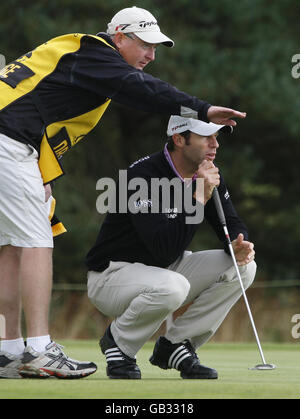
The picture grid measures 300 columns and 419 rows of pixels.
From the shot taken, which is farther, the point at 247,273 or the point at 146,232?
the point at 247,273

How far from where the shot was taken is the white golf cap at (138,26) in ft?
14.9

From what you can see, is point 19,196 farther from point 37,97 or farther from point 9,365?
point 9,365

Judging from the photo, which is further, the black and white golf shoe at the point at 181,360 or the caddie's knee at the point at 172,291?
the black and white golf shoe at the point at 181,360

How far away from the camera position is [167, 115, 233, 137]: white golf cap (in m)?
4.64

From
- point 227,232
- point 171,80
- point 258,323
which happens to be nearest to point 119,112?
point 171,80

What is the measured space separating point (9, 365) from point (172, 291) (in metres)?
0.89

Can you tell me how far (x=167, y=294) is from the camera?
14.6ft

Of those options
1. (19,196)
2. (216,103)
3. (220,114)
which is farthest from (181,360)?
(216,103)

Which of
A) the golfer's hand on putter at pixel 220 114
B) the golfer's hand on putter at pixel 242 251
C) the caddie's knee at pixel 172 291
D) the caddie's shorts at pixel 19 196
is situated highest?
the golfer's hand on putter at pixel 220 114

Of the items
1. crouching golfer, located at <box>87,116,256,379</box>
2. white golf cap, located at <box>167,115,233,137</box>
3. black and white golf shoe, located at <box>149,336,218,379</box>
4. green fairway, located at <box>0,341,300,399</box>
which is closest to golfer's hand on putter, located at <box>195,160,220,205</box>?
crouching golfer, located at <box>87,116,256,379</box>

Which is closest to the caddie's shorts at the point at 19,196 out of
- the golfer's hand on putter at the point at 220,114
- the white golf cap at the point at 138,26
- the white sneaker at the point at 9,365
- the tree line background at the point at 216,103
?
the white sneaker at the point at 9,365

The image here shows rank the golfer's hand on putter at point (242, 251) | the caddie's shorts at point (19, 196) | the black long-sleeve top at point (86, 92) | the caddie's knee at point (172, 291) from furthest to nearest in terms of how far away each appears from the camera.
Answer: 1. the golfer's hand on putter at point (242, 251)
2. the caddie's knee at point (172, 291)
3. the caddie's shorts at point (19, 196)
4. the black long-sleeve top at point (86, 92)

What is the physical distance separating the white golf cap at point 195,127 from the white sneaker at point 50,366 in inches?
51.9

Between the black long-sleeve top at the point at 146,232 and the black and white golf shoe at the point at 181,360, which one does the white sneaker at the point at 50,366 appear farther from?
the black long-sleeve top at the point at 146,232
